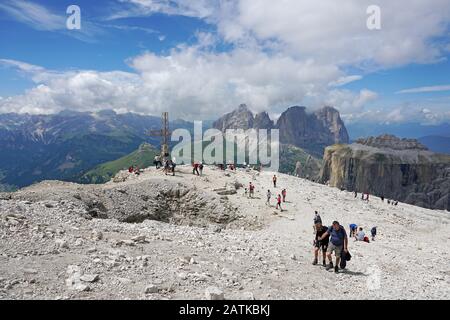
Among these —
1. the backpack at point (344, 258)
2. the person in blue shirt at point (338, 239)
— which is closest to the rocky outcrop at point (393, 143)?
the backpack at point (344, 258)

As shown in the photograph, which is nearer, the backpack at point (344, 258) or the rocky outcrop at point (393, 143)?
the backpack at point (344, 258)

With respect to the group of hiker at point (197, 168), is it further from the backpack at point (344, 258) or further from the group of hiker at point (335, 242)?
the backpack at point (344, 258)

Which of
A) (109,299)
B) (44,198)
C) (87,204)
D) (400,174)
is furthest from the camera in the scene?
(400,174)

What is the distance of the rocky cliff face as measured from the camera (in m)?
139

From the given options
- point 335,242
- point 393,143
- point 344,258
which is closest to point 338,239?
point 335,242

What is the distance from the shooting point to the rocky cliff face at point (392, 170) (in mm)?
139000

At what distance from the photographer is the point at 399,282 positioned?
15.2 metres

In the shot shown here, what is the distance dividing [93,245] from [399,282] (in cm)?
1372

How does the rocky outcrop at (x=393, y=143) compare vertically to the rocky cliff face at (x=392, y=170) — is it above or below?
above

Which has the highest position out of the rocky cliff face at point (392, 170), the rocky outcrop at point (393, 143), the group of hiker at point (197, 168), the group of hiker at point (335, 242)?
the rocky outcrop at point (393, 143)

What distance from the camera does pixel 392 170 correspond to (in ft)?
517

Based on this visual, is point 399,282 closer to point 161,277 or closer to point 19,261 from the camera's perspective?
point 161,277

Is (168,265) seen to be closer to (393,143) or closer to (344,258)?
(344,258)

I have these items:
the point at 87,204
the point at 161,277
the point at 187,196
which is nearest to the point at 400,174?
the point at 187,196
